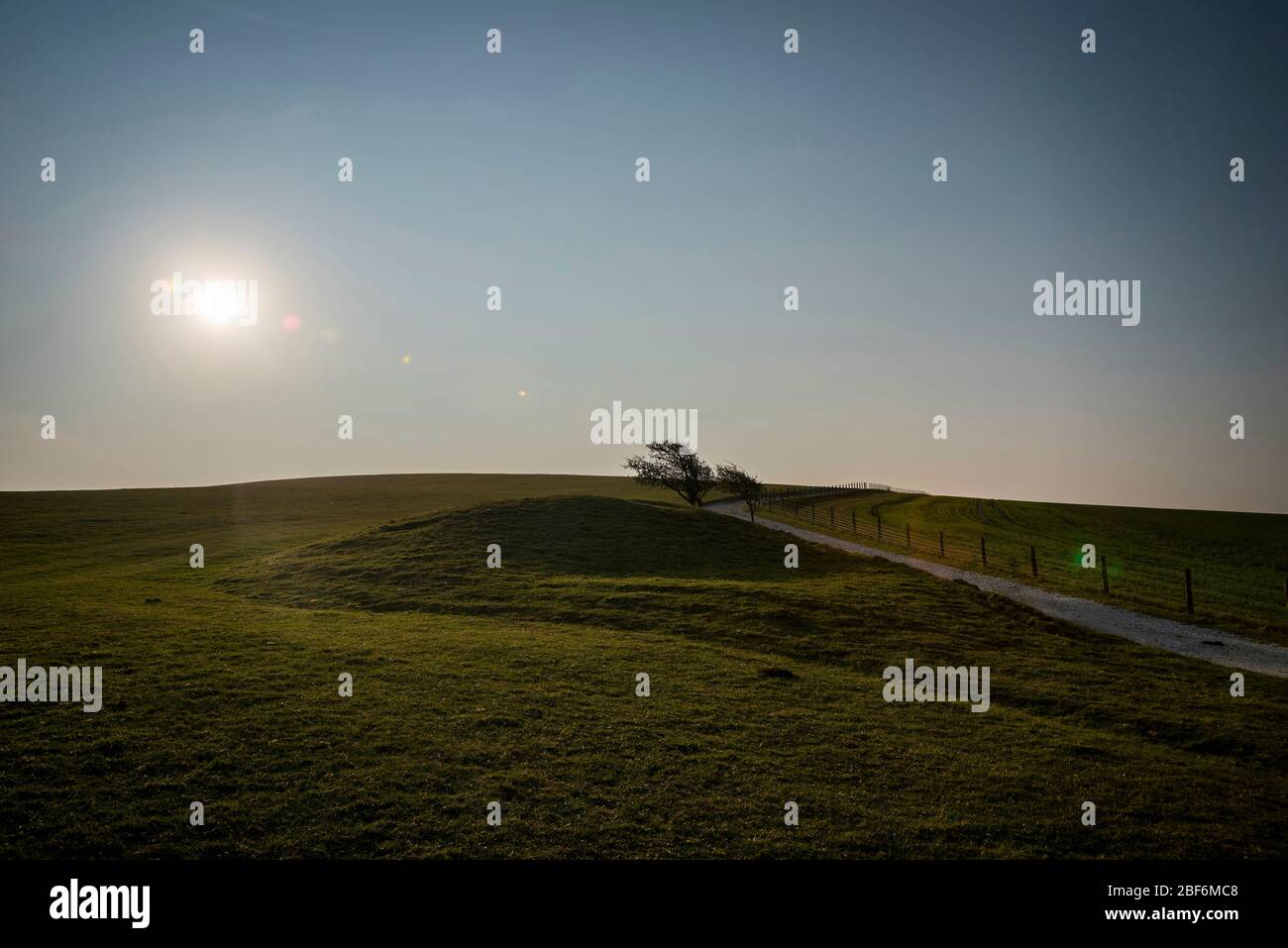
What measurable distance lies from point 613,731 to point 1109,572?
45.8 meters

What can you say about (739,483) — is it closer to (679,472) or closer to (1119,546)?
(679,472)

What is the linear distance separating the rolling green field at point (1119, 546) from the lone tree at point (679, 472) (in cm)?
1035

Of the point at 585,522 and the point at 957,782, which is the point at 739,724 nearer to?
the point at 957,782

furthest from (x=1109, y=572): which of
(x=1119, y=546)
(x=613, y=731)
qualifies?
(x=613, y=731)

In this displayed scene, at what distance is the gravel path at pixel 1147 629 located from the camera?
23.9 m

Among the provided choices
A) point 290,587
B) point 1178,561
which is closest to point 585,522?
point 290,587

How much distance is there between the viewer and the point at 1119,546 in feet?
214

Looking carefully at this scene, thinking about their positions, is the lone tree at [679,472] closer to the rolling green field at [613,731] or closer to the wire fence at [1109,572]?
the wire fence at [1109,572]

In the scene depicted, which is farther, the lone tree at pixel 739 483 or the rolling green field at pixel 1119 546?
the lone tree at pixel 739 483

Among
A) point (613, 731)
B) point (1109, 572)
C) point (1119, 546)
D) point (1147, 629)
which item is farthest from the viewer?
point (1119, 546)

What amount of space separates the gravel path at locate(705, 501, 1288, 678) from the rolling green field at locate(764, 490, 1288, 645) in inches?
54.2

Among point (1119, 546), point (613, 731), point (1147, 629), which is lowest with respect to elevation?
point (1119, 546)

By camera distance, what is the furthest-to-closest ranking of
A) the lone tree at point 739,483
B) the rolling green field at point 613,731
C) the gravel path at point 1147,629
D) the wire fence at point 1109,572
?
the lone tree at point 739,483 → the wire fence at point 1109,572 → the gravel path at point 1147,629 → the rolling green field at point 613,731

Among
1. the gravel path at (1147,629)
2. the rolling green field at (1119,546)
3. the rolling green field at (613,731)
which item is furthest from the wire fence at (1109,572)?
the rolling green field at (613,731)
